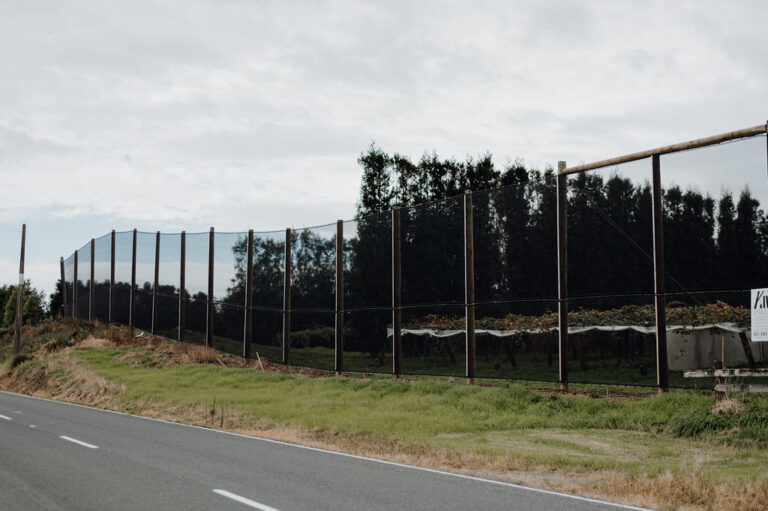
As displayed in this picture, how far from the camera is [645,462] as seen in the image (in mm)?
11758

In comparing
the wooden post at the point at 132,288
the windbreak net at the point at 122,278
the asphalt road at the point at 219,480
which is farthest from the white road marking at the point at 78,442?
the windbreak net at the point at 122,278

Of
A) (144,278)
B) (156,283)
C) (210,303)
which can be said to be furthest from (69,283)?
(210,303)

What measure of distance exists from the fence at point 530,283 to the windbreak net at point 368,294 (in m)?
0.06

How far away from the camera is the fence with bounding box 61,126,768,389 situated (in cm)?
1706

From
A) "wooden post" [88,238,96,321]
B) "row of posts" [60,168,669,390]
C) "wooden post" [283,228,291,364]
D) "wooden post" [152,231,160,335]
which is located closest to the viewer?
"row of posts" [60,168,669,390]

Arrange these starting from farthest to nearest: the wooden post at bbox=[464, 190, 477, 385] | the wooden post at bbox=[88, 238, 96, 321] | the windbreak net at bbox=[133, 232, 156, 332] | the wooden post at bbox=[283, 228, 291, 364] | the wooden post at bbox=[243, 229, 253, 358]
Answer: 1. the wooden post at bbox=[88, 238, 96, 321]
2. the windbreak net at bbox=[133, 232, 156, 332]
3. the wooden post at bbox=[243, 229, 253, 358]
4. the wooden post at bbox=[283, 228, 291, 364]
5. the wooden post at bbox=[464, 190, 477, 385]

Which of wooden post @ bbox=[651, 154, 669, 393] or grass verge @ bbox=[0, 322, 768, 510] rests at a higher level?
wooden post @ bbox=[651, 154, 669, 393]

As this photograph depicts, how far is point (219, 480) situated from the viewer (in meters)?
10.0

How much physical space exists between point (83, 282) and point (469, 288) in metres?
41.0

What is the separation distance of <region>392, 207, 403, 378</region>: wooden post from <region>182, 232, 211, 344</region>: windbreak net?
1373 cm

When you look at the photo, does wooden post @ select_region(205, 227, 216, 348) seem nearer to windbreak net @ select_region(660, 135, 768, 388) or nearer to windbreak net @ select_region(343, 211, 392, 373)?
windbreak net @ select_region(343, 211, 392, 373)

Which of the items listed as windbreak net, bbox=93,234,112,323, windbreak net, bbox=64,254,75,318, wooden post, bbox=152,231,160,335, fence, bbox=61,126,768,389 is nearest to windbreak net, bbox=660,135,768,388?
fence, bbox=61,126,768,389

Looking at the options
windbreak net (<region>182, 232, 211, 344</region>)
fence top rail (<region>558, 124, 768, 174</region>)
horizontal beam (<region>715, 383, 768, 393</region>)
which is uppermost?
fence top rail (<region>558, 124, 768, 174</region>)

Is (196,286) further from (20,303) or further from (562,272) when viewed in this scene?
(562,272)
